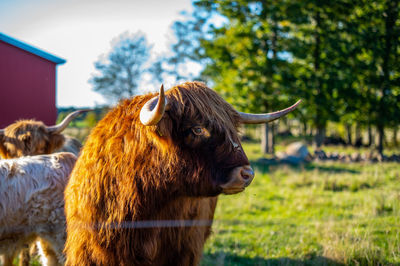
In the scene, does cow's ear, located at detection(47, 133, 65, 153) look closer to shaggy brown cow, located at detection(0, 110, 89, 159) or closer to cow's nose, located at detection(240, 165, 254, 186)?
shaggy brown cow, located at detection(0, 110, 89, 159)

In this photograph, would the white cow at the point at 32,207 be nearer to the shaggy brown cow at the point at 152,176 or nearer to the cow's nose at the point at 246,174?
the shaggy brown cow at the point at 152,176

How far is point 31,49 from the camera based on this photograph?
16.4ft

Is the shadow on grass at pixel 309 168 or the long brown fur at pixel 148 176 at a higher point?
the long brown fur at pixel 148 176

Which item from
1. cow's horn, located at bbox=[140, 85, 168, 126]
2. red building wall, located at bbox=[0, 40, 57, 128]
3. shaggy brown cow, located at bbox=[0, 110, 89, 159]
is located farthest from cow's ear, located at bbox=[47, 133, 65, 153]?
cow's horn, located at bbox=[140, 85, 168, 126]

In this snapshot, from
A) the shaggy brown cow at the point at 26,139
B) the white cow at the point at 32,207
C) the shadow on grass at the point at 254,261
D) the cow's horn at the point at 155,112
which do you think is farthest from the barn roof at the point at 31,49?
the shadow on grass at the point at 254,261

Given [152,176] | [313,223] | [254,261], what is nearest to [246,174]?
[152,176]

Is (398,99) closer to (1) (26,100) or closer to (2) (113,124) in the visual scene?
(2) (113,124)

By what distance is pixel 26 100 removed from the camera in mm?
5250

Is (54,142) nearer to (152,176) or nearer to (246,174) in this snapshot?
(152,176)

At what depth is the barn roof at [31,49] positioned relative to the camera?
4.64 m

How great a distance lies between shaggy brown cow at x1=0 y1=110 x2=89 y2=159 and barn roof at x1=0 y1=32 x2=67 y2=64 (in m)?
1.26

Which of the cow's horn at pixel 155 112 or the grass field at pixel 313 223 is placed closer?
the cow's horn at pixel 155 112

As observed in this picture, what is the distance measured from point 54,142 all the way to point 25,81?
1188mm

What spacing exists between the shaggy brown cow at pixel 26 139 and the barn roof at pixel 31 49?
4.13ft
